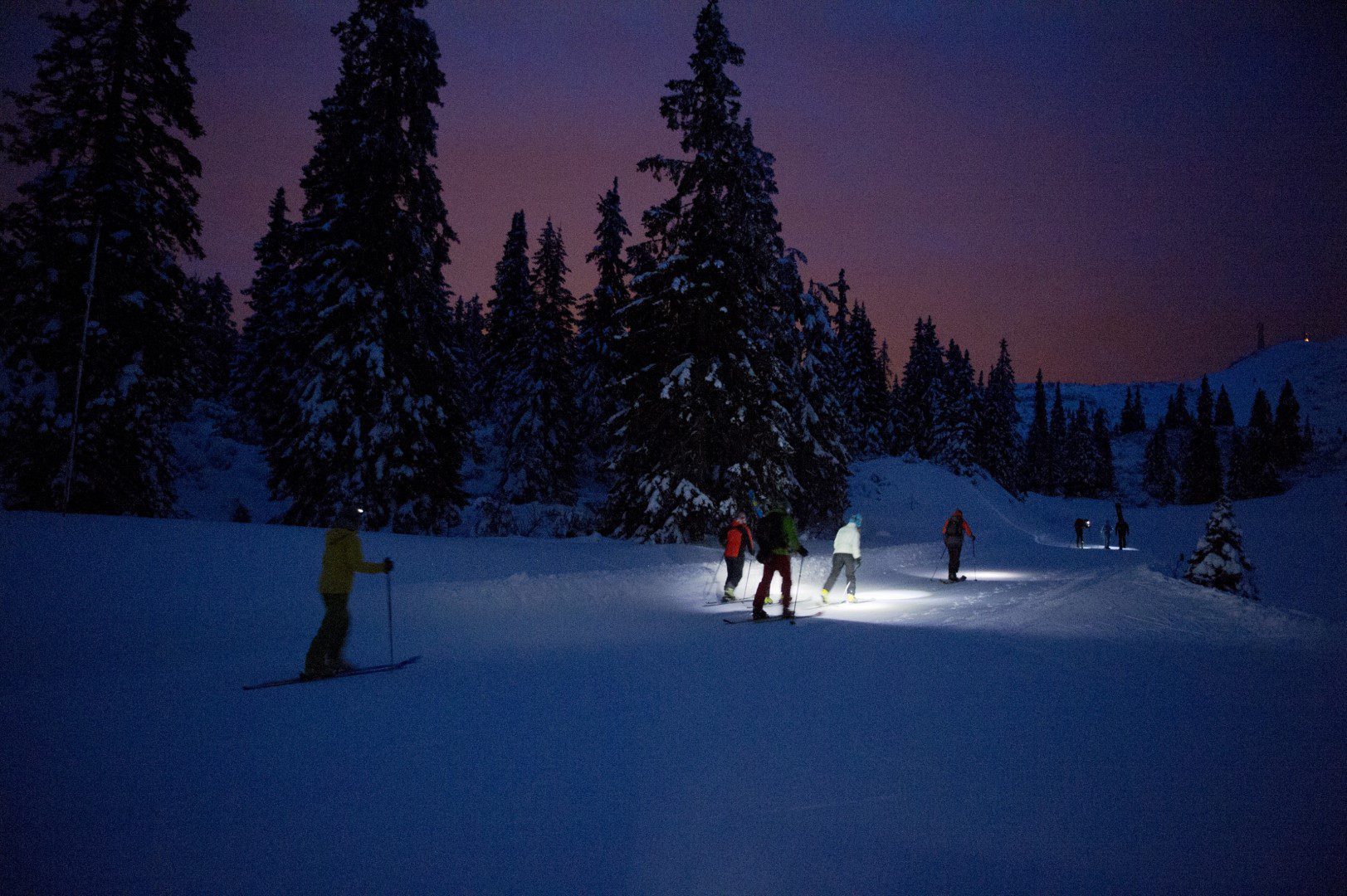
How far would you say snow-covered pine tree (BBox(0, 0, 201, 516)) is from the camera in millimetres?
15633

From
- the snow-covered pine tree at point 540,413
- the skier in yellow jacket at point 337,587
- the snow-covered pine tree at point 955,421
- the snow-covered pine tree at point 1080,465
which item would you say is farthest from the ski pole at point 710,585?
the snow-covered pine tree at point 1080,465

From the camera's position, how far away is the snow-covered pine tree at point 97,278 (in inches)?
615

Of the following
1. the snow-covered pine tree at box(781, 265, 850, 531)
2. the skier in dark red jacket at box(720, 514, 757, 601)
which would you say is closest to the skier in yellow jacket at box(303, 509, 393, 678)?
the skier in dark red jacket at box(720, 514, 757, 601)

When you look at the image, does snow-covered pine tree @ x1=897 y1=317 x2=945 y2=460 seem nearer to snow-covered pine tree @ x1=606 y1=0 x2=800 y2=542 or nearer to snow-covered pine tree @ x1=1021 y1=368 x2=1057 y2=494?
snow-covered pine tree @ x1=606 y1=0 x2=800 y2=542

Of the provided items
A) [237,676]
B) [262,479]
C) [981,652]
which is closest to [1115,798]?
[981,652]

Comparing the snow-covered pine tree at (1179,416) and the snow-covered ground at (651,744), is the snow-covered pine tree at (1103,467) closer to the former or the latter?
the snow-covered pine tree at (1179,416)

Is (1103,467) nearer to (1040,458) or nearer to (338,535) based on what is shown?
(1040,458)

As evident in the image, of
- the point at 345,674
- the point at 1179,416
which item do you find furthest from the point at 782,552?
the point at 1179,416

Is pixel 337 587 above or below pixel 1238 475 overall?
below

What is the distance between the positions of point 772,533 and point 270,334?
32.3m

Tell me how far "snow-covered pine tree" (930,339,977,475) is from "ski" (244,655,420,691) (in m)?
55.6

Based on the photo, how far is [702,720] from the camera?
614 centimetres

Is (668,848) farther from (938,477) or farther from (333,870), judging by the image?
(938,477)

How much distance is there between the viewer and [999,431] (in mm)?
74812
